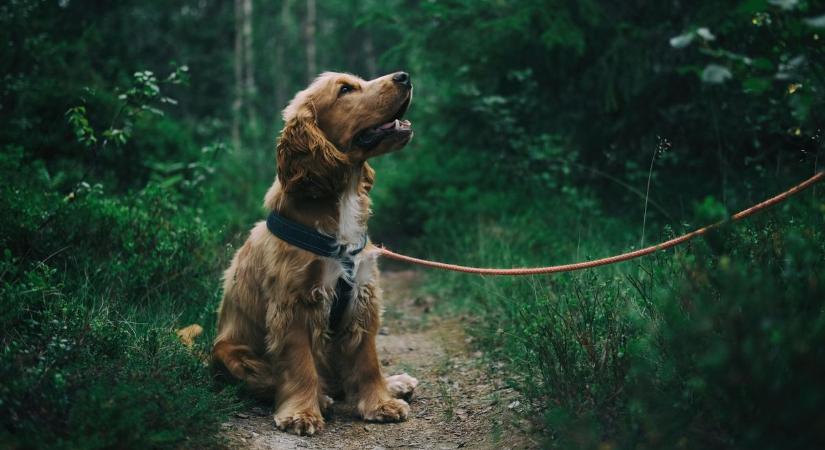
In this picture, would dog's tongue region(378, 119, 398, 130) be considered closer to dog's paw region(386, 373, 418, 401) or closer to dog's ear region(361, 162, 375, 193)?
dog's ear region(361, 162, 375, 193)

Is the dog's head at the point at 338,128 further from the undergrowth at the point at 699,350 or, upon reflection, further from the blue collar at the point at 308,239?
the undergrowth at the point at 699,350

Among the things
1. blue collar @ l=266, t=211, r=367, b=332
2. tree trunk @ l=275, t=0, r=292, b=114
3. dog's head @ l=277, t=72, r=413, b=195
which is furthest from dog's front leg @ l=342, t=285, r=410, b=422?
tree trunk @ l=275, t=0, r=292, b=114

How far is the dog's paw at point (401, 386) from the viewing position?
374cm

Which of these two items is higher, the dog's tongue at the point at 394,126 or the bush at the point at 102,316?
the dog's tongue at the point at 394,126

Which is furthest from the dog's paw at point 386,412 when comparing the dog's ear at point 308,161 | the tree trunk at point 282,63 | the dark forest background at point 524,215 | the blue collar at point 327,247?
the tree trunk at point 282,63

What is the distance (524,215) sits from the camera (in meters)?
6.53

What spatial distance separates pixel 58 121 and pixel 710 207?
6099mm

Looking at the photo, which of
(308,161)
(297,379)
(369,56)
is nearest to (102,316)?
(297,379)

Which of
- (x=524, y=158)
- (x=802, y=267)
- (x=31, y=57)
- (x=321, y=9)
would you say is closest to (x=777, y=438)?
(x=802, y=267)

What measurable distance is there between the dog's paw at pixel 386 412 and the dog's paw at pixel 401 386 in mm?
180

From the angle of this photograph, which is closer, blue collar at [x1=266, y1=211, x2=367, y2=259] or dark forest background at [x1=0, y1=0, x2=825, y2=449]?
dark forest background at [x1=0, y1=0, x2=825, y2=449]

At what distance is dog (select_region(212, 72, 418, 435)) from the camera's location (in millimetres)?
3432

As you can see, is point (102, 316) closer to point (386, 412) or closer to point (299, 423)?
point (299, 423)

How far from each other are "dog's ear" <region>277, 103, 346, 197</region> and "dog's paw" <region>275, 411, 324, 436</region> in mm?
1149
